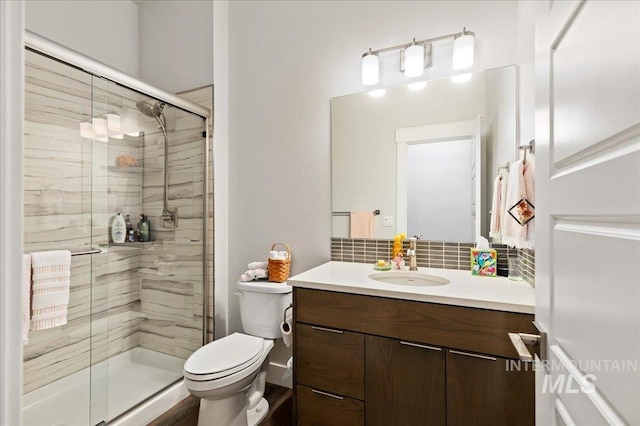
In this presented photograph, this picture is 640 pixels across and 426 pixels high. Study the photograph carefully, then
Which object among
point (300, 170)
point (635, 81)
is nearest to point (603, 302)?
point (635, 81)

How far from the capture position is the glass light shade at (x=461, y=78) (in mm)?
1641

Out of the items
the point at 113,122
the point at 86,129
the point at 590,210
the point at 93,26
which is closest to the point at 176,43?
the point at 93,26

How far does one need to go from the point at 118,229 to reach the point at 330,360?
1.60 metres

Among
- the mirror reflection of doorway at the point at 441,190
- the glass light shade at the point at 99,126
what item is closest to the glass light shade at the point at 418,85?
the mirror reflection of doorway at the point at 441,190

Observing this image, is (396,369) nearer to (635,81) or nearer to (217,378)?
(217,378)

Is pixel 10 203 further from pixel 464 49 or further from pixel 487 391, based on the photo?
pixel 464 49

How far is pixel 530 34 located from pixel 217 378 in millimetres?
2095

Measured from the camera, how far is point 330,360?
141 centimetres

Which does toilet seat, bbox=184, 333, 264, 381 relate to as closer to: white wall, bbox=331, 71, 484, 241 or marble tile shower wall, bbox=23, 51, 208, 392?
marble tile shower wall, bbox=23, 51, 208, 392

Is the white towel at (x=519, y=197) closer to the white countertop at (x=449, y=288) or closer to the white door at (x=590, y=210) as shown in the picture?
the white countertop at (x=449, y=288)

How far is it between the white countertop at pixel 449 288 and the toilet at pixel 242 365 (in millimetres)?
433

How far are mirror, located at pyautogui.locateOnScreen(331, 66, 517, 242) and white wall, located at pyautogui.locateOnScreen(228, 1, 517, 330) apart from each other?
11cm

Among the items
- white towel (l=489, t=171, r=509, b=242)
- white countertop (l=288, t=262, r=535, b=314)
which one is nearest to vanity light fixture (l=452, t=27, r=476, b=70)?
white towel (l=489, t=171, r=509, b=242)

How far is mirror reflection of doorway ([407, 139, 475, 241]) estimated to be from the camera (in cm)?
168
